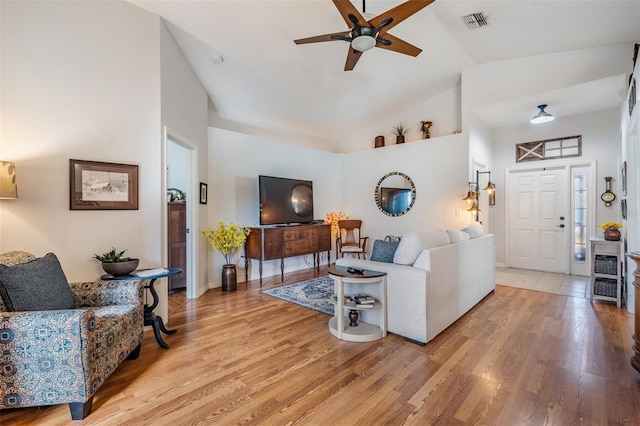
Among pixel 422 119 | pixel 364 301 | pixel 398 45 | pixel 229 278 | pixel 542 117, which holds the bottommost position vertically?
pixel 229 278

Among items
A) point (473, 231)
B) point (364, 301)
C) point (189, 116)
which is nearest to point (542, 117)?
point (473, 231)

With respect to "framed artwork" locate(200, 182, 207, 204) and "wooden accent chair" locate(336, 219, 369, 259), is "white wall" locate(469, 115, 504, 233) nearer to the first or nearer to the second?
"wooden accent chair" locate(336, 219, 369, 259)

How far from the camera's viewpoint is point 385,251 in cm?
309

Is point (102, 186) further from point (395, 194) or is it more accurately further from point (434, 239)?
point (395, 194)

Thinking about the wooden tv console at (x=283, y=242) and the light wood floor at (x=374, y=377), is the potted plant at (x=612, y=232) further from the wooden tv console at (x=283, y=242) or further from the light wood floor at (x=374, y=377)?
the wooden tv console at (x=283, y=242)

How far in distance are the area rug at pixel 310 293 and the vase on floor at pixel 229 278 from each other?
1.52ft

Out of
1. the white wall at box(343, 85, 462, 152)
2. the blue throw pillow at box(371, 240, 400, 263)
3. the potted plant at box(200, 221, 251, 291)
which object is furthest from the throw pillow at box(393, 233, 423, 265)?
the white wall at box(343, 85, 462, 152)

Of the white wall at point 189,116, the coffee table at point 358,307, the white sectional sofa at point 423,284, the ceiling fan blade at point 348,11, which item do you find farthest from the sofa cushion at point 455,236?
the white wall at point 189,116

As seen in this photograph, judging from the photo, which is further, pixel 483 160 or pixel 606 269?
pixel 483 160

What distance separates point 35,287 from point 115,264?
657 mm

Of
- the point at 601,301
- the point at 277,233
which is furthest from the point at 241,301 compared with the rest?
the point at 601,301

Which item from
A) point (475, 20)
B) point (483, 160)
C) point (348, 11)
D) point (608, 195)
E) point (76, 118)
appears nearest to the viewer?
point (348, 11)

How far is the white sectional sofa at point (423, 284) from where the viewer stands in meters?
2.69

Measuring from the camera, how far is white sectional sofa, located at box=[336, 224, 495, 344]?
8.82 feet
